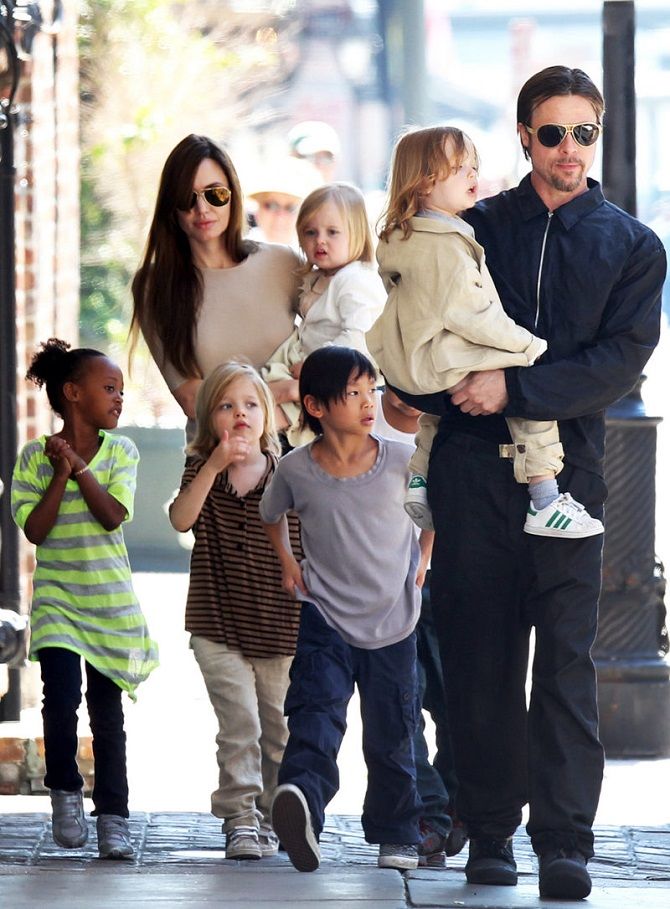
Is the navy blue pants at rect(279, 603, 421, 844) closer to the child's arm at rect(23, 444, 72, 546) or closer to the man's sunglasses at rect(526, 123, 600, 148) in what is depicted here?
the child's arm at rect(23, 444, 72, 546)

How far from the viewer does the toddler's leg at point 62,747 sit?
5043 mm

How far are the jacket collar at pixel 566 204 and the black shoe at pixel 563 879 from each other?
151cm

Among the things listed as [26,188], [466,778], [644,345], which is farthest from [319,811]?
[26,188]

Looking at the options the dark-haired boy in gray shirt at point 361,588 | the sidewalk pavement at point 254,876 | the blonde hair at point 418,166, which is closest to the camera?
the sidewalk pavement at point 254,876

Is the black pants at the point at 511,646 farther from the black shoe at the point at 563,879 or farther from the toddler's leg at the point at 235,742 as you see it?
the toddler's leg at the point at 235,742

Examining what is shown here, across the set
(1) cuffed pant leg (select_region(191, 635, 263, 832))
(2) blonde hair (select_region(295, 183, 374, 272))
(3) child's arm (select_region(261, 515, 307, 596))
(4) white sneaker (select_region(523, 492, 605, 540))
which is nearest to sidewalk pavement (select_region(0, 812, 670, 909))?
(1) cuffed pant leg (select_region(191, 635, 263, 832))

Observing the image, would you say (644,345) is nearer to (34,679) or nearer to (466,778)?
(466,778)

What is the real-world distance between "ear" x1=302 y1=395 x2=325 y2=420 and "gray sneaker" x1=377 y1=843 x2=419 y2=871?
1.14 meters

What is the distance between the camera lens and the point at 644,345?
4.45 metres

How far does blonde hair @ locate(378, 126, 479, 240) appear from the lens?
4.52 m

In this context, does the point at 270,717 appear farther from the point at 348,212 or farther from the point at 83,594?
the point at 348,212

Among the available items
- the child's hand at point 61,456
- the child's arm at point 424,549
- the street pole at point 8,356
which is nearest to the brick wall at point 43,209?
the street pole at point 8,356

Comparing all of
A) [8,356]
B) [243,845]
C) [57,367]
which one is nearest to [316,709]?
[243,845]

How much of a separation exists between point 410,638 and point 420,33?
995 centimetres
